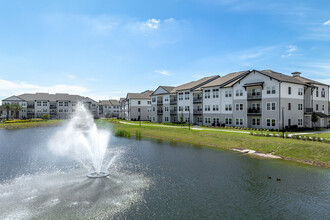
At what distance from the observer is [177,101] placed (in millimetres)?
66875

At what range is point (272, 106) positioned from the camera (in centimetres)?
4272

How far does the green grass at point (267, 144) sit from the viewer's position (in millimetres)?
25250

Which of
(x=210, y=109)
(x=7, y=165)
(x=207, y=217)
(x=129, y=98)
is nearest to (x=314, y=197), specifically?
(x=207, y=217)

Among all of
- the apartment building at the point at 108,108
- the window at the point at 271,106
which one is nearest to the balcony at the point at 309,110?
the window at the point at 271,106

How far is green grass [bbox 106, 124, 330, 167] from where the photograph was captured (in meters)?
25.2

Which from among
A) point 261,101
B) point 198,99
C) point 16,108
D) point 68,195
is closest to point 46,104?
point 16,108

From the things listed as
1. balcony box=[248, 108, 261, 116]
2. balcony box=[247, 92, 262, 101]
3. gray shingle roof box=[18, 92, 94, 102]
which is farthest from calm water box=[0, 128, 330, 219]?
gray shingle roof box=[18, 92, 94, 102]

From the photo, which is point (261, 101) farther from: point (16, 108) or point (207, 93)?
point (16, 108)

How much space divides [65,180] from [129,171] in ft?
19.3

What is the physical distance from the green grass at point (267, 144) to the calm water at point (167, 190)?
107 inches

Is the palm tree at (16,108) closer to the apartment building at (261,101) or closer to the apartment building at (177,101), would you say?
the apartment building at (177,101)

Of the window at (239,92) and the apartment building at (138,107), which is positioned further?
the apartment building at (138,107)

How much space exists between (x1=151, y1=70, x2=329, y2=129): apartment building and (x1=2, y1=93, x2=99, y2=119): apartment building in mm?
81391

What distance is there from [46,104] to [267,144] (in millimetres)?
112361
